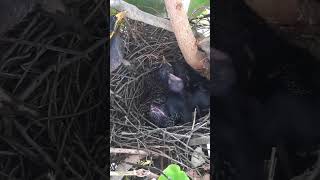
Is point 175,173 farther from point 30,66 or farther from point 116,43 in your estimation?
point 30,66

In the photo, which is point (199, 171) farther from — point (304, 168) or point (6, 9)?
point (6, 9)

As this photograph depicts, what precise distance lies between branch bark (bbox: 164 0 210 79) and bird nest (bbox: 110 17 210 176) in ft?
0.06

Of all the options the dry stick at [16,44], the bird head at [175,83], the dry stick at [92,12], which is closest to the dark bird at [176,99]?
the bird head at [175,83]

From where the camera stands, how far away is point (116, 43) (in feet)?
4.67

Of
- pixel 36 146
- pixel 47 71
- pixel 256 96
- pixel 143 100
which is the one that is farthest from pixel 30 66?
pixel 256 96

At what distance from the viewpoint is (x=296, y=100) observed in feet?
4.44

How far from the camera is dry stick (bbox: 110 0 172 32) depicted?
55.3 inches

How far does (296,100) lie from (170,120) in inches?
13.1

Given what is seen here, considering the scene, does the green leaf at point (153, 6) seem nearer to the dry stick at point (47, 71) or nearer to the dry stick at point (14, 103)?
the dry stick at point (47, 71)

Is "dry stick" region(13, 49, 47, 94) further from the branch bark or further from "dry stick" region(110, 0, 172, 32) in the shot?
the branch bark

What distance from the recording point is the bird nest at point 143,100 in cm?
139

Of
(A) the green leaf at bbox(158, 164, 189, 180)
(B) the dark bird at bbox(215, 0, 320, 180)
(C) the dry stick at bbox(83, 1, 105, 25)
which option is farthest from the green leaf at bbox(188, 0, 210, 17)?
(A) the green leaf at bbox(158, 164, 189, 180)

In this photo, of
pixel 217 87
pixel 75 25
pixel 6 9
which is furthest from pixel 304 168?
pixel 6 9

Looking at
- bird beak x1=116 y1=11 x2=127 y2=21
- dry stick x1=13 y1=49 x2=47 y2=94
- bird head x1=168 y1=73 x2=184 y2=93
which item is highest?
bird beak x1=116 y1=11 x2=127 y2=21
